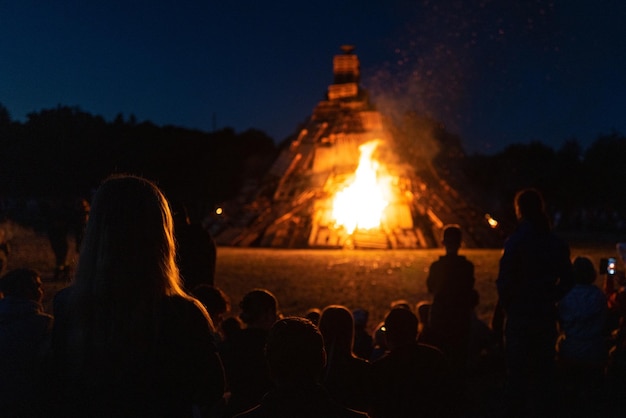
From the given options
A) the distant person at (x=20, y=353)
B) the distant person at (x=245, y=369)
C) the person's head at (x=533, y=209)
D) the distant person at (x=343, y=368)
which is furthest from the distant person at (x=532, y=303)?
the distant person at (x=20, y=353)

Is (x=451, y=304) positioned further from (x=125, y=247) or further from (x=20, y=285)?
(x=125, y=247)

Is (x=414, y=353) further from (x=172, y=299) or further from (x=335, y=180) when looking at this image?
(x=335, y=180)

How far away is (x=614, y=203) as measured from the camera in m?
41.2

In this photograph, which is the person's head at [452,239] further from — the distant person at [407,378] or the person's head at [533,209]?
the distant person at [407,378]

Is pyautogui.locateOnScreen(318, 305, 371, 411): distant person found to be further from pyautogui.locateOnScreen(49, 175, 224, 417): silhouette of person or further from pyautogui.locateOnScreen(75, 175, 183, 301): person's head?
pyautogui.locateOnScreen(75, 175, 183, 301): person's head

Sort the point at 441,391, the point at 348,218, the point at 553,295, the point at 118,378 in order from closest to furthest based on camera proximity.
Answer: the point at 118,378, the point at 441,391, the point at 553,295, the point at 348,218

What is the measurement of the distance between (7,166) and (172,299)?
2495 centimetres

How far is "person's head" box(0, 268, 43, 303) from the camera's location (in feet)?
11.2

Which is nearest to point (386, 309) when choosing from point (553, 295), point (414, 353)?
point (553, 295)

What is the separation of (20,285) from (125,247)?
5.31 feet

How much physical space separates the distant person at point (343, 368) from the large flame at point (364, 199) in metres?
17.2

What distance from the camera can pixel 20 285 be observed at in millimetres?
3432

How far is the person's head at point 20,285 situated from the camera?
3416 millimetres

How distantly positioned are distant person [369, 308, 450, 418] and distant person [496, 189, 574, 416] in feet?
4.90
